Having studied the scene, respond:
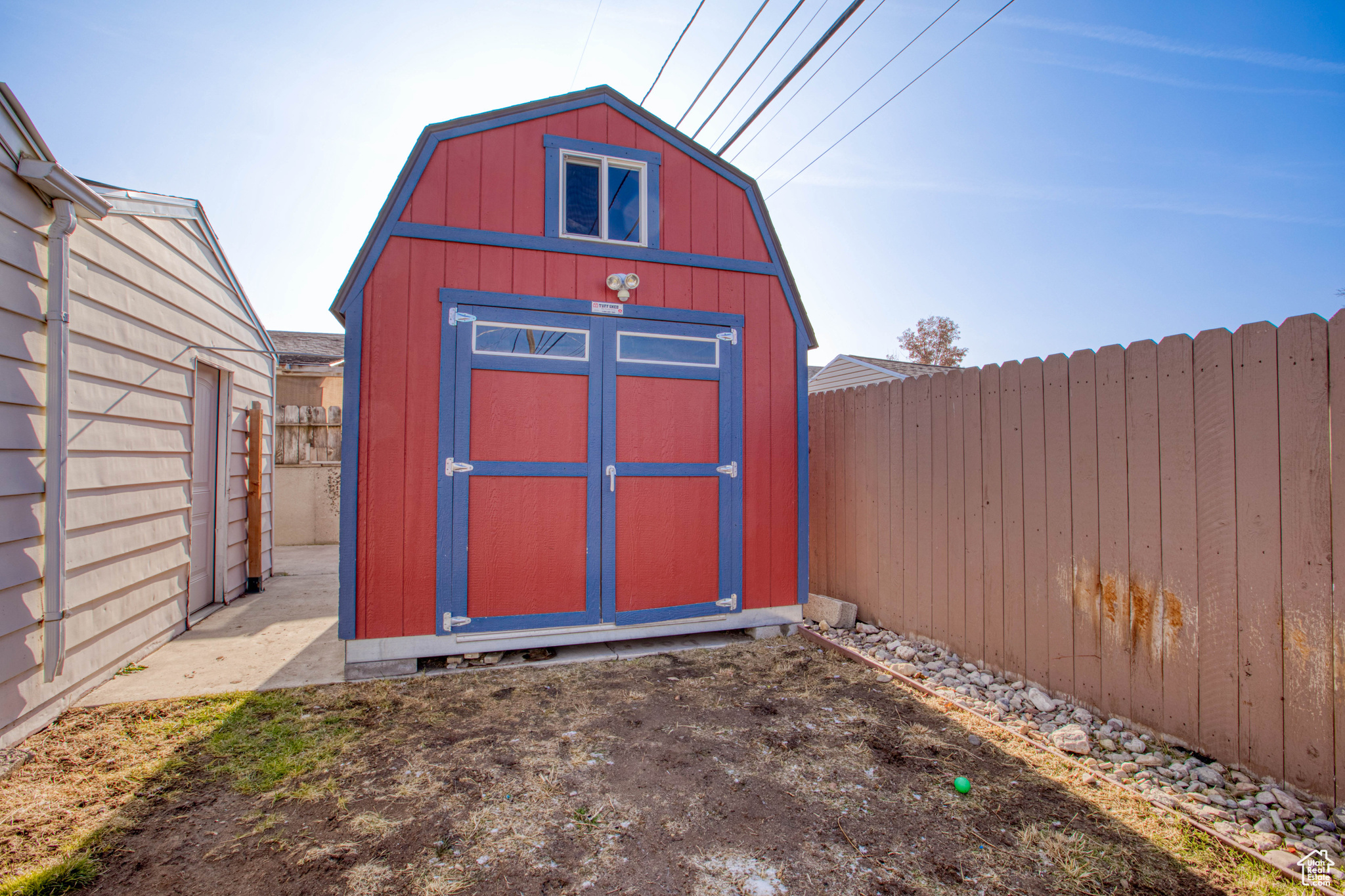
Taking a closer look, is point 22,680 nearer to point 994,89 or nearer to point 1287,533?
point 1287,533

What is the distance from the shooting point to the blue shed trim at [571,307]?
11.9 feet

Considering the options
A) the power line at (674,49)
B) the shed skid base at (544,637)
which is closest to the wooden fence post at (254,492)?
the shed skid base at (544,637)

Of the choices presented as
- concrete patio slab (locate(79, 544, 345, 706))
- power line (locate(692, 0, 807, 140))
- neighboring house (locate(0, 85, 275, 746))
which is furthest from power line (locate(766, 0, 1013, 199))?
concrete patio slab (locate(79, 544, 345, 706))

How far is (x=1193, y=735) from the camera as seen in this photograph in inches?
92.1

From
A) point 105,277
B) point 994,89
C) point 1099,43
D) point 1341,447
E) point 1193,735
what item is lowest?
point 1193,735

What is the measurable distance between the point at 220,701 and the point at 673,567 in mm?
2805

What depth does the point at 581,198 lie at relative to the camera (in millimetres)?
4082

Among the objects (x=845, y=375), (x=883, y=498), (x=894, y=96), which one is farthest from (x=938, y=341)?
(x=883, y=498)

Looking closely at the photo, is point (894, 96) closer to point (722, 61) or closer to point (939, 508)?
point (722, 61)

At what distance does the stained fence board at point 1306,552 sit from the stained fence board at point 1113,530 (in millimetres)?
591

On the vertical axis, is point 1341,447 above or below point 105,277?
below

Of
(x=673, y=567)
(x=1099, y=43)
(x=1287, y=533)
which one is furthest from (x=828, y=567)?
(x=1099, y=43)

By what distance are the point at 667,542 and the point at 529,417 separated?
4.47ft

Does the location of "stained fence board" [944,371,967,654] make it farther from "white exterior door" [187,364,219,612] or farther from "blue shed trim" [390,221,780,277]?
"white exterior door" [187,364,219,612]
